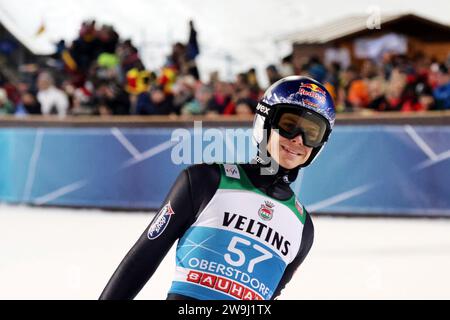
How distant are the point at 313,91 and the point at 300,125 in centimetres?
13

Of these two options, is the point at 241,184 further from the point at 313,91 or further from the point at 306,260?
the point at 306,260

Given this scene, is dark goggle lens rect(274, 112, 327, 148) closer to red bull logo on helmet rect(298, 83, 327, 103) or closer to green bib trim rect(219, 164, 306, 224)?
red bull logo on helmet rect(298, 83, 327, 103)

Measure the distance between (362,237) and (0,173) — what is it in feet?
19.3

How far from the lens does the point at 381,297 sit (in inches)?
197

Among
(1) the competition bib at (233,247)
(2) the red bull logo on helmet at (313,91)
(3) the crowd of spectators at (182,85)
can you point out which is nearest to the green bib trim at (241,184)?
(1) the competition bib at (233,247)

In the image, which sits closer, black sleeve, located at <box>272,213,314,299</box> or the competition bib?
the competition bib

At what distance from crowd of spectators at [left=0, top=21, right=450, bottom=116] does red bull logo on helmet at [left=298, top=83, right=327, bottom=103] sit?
291 inches

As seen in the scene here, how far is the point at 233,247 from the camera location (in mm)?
2311

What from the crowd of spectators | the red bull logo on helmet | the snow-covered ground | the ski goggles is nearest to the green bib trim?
the ski goggles

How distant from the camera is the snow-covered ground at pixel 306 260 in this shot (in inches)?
204

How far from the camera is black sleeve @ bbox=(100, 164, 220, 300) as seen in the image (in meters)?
2.17

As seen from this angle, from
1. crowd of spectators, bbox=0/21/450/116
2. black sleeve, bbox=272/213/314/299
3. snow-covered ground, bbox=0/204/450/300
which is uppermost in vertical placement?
black sleeve, bbox=272/213/314/299

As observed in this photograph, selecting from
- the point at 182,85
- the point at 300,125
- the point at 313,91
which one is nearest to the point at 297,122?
the point at 300,125

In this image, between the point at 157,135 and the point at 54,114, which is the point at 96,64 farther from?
the point at 157,135
